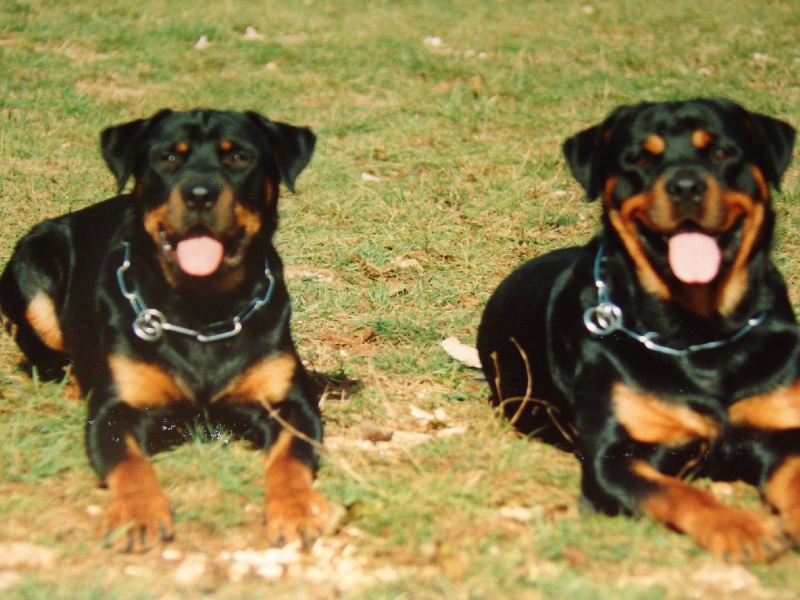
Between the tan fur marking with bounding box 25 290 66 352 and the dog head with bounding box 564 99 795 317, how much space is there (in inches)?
102

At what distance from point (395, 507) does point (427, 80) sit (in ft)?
19.8

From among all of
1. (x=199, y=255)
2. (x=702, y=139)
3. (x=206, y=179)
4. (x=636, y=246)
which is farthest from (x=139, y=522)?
(x=702, y=139)

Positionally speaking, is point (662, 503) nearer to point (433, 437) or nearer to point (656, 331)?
point (656, 331)

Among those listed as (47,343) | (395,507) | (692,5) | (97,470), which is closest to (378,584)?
(395,507)

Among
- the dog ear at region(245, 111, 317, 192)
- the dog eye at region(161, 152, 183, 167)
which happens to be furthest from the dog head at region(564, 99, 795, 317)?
the dog eye at region(161, 152, 183, 167)

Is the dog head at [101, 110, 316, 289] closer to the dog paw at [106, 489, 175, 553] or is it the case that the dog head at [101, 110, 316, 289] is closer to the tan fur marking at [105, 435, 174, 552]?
the tan fur marking at [105, 435, 174, 552]

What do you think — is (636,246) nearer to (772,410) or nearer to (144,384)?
(772,410)

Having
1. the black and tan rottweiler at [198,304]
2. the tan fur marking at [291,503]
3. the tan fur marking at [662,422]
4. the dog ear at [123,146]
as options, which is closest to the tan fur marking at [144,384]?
the black and tan rottweiler at [198,304]

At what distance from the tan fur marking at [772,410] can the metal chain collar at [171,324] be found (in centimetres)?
175

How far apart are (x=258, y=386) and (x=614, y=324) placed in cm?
131

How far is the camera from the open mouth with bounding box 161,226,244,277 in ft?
11.4

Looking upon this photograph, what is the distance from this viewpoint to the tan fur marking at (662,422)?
306 cm

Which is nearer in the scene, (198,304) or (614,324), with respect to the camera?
(614,324)

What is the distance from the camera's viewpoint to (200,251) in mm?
3504
